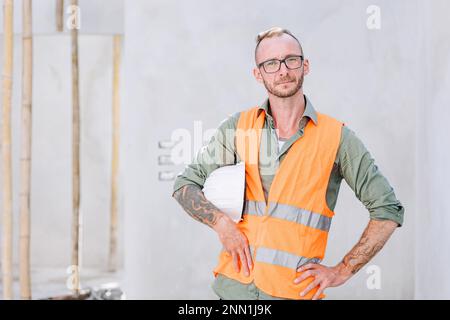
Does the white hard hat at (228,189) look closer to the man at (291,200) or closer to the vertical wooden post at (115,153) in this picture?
the man at (291,200)

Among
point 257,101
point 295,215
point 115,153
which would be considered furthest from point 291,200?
point 115,153

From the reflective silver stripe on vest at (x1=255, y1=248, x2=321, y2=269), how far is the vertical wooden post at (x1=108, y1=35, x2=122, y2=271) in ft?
9.97

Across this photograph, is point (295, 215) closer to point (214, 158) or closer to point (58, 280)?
point (214, 158)

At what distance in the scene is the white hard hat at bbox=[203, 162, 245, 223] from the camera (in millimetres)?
2148

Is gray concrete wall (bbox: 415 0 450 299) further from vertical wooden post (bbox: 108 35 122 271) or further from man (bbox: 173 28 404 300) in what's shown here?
vertical wooden post (bbox: 108 35 122 271)

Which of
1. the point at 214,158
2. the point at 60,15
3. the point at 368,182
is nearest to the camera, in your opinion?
the point at 368,182

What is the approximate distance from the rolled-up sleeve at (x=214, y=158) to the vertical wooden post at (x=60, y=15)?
63.8 inches

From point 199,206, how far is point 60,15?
1757mm

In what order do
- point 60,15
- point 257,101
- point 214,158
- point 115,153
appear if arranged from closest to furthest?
1. point 214,158
2. point 257,101
3. point 60,15
4. point 115,153

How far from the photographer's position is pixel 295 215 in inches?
83.4

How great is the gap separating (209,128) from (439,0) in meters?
0.98

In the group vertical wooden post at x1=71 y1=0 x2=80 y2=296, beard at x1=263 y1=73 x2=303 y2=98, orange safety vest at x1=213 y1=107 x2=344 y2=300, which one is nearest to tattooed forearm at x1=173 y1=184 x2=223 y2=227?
orange safety vest at x1=213 y1=107 x2=344 y2=300
